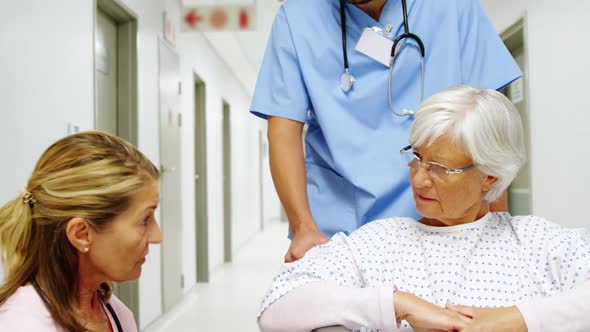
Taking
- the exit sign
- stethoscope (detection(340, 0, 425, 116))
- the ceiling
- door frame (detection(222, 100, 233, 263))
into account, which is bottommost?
door frame (detection(222, 100, 233, 263))

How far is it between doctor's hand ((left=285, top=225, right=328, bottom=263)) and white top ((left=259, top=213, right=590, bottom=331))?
0.11 ft

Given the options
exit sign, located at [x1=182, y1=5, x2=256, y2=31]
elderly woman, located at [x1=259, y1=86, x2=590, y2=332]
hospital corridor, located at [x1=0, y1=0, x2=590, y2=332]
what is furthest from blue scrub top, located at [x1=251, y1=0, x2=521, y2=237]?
exit sign, located at [x1=182, y1=5, x2=256, y2=31]

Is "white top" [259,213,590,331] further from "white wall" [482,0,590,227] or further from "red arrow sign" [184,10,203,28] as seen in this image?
"red arrow sign" [184,10,203,28]

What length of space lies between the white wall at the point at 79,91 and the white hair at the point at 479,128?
60.9 inches

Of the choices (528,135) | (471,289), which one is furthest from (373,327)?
(528,135)

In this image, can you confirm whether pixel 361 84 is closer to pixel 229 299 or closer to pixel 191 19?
pixel 191 19

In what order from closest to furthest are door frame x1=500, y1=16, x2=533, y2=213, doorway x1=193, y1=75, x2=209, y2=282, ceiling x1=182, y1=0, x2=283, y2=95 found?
1. door frame x1=500, y1=16, x2=533, y2=213
2. ceiling x1=182, y1=0, x2=283, y2=95
3. doorway x1=193, y1=75, x2=209, y2=282

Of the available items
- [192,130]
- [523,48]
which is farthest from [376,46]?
[192,130]

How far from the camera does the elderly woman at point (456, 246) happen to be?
3.64 ft

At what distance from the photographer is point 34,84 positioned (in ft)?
7.39

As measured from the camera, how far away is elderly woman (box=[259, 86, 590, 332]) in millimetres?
1109

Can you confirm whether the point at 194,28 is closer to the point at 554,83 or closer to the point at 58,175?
the point at 554,83

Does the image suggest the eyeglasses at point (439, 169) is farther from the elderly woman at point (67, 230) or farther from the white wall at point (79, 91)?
the white wall at point (79, 91)

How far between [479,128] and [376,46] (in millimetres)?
353
